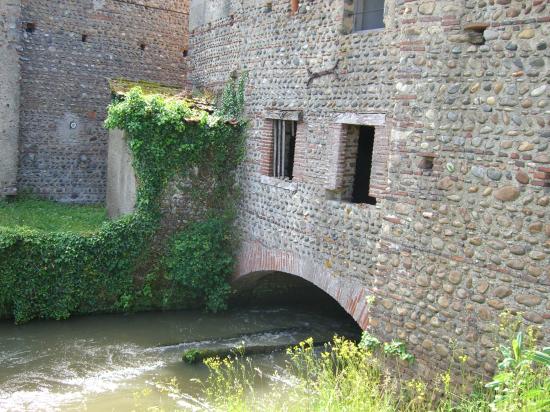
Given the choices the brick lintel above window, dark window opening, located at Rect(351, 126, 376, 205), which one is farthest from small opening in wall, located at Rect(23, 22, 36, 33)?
dark window opening, located at Rect(351, 126, 376, 205)

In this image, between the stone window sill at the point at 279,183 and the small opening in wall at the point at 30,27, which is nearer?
the stone window sill at the point at 279,183

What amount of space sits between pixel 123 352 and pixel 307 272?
3.49 meters

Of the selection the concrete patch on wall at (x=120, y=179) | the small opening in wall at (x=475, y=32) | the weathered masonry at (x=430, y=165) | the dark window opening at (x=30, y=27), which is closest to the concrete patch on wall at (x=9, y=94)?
the dark window opening at (x=30, y=27)

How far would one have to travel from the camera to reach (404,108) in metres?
6.55

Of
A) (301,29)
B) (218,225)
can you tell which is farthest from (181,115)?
(301,29)

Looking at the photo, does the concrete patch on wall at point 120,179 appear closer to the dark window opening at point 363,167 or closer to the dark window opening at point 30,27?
the dark window opening at point 30,27

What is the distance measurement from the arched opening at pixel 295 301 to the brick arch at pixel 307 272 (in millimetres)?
316

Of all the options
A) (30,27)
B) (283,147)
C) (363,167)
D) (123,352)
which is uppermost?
(30,27)

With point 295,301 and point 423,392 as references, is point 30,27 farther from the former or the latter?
point 423,392

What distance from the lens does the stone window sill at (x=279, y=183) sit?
10133 millimetres

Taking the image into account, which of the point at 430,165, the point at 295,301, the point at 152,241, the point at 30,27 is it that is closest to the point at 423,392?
the point at 430,165

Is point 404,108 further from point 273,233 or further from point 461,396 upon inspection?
point 273,233

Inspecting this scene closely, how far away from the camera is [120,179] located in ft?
42.0

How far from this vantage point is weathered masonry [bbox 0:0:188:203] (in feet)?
46.7
